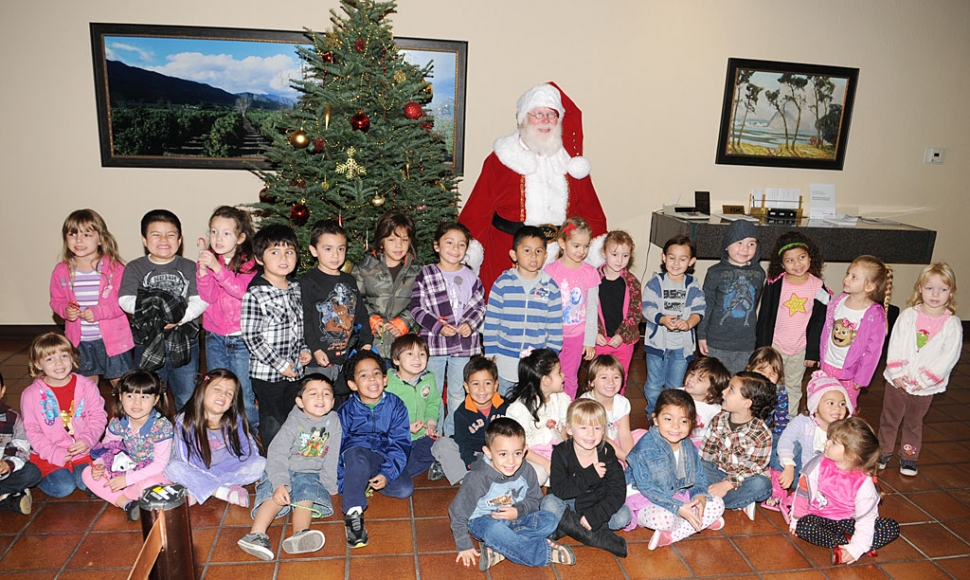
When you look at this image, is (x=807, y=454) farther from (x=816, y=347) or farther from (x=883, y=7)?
(x=883, y=7)

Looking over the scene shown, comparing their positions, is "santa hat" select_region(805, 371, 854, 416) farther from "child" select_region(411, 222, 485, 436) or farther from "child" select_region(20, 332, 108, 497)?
"child" select_region(20, 332, 108, 497)

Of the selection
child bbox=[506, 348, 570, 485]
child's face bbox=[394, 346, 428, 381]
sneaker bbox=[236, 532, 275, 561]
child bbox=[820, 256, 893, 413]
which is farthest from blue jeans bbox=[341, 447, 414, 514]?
child bbox=[820, 256, 893, 413]

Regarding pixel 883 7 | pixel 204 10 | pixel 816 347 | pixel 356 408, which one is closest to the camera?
pixel 356 408

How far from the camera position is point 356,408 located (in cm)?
349

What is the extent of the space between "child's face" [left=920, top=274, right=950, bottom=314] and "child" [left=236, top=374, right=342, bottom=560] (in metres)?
3.41

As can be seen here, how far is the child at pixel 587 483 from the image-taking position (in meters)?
3.12

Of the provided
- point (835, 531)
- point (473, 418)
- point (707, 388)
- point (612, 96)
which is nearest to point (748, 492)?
point (835, 531)

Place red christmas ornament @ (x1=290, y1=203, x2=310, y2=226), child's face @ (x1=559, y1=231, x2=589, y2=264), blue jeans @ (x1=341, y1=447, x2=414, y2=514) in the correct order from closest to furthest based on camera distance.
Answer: blue jeans @ (x1=341, y1=447, x2=414, y2=514), red christmas ornament @ (x1=290, y1=203, x2=310, y2=226), child's face @ (x1=559, y1=231, x2=589, y2=264)

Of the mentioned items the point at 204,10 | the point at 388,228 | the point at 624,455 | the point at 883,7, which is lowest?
the point at 624,455

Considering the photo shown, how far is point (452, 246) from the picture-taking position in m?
3.87

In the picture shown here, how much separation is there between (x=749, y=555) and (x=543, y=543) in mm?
1024

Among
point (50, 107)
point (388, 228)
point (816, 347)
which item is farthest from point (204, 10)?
point (816, 347)

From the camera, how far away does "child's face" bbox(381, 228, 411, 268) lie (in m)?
3.86

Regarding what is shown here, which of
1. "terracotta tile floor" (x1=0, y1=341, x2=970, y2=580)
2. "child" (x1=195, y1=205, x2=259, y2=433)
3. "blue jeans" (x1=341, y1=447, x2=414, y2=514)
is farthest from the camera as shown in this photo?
"child" (x1=195, y1=205, x2=259, y2=433)
